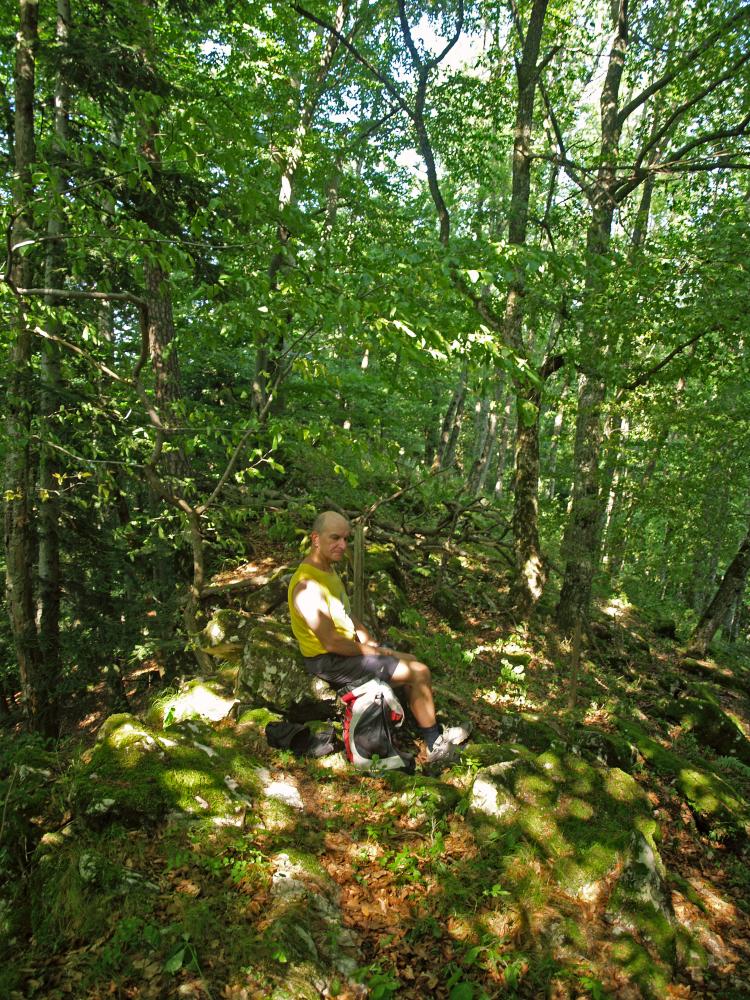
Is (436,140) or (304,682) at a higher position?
(436,140)

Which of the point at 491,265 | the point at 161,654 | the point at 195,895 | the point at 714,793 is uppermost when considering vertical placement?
the point at 491,265

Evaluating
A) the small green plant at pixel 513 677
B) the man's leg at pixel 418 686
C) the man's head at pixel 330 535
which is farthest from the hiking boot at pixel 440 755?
the small green plant at pixel 513 677

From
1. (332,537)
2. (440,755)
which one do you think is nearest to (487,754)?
(440,755)

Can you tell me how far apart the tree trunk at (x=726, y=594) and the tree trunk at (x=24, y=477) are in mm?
12600

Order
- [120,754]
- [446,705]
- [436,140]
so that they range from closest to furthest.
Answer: [120,754]
[446,705]
[436,140]

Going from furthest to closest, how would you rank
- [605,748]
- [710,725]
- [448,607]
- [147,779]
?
[448,607]
[710,725]
[605,748]
[147,779]

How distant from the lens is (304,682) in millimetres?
5465

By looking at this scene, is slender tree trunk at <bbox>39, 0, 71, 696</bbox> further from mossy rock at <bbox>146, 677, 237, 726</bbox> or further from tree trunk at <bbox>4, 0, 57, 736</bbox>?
mossy rock at <bbox>146, 677, 237, 726</bbox>

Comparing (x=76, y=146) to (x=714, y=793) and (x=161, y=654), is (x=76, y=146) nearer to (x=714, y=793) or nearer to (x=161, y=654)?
(x=161, y=654)

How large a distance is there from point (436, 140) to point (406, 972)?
14472 mm

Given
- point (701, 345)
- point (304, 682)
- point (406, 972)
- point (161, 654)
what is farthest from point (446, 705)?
point (701, 345)

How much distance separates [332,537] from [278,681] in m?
1.80

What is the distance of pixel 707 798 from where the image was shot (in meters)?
5.09

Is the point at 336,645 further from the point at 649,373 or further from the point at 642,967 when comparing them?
the point at 649,373
